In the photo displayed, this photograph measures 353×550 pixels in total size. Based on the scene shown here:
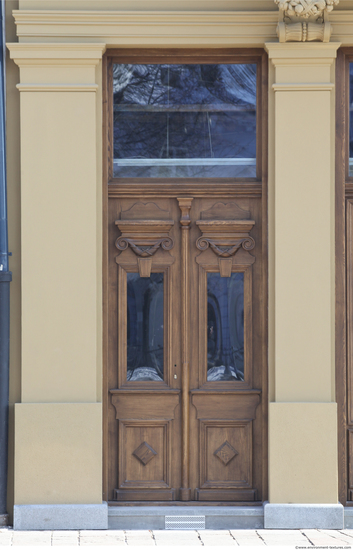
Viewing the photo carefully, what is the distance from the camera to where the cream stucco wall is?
565 cm

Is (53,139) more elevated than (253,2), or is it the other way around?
(253,2)

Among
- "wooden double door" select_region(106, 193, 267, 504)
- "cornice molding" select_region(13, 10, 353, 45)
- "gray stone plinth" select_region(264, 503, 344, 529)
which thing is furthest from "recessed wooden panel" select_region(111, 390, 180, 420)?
"cornice molding" select_region(13, 10, 353, 45)

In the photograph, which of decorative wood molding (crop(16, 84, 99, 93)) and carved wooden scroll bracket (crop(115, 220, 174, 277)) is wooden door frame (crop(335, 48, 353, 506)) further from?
decorative wood molding (crop(16, 84, 99, 93))

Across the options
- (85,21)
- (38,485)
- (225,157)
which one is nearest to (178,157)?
(225,157)

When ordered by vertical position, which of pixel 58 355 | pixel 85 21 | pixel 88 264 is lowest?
pixel 58 355

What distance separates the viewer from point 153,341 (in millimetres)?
6004

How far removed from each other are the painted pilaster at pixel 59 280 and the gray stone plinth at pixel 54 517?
0.20 ft

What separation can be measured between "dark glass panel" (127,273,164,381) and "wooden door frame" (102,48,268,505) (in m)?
0.23

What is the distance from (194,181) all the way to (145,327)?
1376 mm

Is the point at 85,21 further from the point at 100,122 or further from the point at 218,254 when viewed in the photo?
the point at 218,254

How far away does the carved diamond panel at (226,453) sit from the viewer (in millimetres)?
5922

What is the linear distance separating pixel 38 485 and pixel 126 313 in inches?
63.8

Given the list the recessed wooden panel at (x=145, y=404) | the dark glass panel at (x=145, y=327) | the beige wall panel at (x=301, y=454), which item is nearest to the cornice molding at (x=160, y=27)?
the dark glass panel at (x=145, y=327)
